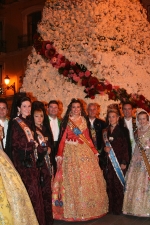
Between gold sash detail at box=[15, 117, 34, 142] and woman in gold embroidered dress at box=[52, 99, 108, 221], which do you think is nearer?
gold sash detail at box=[15, 117, 34, 142]

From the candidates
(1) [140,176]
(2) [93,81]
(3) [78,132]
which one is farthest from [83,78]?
(1) [140,176]

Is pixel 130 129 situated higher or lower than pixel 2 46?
lower

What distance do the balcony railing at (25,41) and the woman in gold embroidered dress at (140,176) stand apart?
1353 cm

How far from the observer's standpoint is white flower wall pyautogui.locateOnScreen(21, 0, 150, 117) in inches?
213

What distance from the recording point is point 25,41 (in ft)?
58.3

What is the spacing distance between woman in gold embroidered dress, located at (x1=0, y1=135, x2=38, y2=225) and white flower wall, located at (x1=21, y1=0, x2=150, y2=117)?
237 cm

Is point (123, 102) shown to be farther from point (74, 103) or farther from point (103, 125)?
point (74, 103)

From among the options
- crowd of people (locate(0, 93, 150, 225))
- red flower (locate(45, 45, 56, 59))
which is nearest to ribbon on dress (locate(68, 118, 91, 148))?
crowd of people (locate(0, 93, 150, 225))

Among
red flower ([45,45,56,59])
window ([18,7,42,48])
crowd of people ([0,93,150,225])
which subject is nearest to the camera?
crowd of people ([0,93,150,225])

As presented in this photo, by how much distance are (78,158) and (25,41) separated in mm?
14160

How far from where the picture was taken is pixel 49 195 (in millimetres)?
4070

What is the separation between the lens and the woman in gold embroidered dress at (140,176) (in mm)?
4562

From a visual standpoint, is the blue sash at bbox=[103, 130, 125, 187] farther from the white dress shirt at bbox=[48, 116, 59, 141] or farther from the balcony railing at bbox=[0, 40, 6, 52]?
the balcony railing at bbox=[0, 40, 6, 52]

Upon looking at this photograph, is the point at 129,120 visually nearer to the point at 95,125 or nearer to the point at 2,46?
the point at 95,125
